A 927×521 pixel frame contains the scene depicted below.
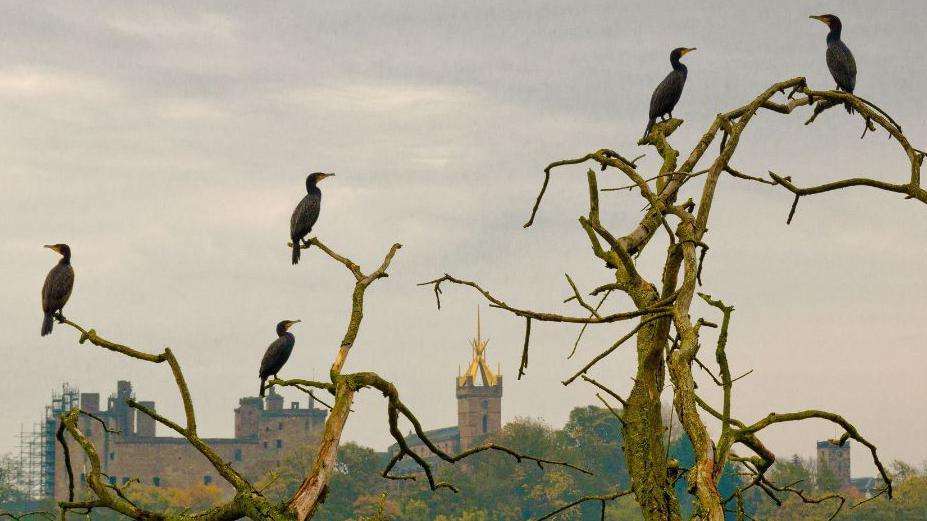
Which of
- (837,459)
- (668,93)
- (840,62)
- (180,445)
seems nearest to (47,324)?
(668,93)

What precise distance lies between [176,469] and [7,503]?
27294 millimetres

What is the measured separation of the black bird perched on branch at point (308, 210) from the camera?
14.0 metres

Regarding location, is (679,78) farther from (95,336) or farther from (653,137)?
(95,336)

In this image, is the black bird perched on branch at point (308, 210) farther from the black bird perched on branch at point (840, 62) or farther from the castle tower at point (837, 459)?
the castle tower at point (837, 459)

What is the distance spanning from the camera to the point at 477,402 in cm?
16562

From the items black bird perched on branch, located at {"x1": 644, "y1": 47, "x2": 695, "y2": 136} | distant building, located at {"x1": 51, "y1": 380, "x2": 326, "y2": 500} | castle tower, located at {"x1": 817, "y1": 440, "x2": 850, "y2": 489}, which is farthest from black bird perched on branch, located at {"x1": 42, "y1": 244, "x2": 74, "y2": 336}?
castle tower, located at {"x1": 817, "y1": 440, "x2": 850, "y2": 489}

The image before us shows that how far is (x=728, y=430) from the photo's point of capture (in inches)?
160

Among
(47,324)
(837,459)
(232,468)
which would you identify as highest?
(837,459)

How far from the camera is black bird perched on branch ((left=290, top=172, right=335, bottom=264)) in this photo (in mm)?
14016

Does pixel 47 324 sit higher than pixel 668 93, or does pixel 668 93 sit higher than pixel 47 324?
pixel 668 93

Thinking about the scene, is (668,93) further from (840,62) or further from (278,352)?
(278,352)

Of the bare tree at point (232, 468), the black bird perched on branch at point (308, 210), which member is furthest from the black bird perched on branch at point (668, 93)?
the bare tree at point (232, 468)

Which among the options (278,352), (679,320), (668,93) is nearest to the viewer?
(679,320)

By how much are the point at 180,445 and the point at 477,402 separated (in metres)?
33.3
